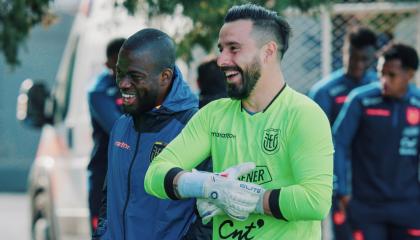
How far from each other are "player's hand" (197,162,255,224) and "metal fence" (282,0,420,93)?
7347 mm

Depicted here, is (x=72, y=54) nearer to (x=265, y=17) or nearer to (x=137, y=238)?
(x=137, y=238)

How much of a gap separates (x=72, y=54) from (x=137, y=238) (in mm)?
5337

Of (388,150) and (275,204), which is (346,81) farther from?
(275,204)

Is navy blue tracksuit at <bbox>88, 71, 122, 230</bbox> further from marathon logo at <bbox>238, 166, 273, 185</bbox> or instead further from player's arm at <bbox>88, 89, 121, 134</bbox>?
marathon logo at <bbox>238, 166, 273, 185</bbox>

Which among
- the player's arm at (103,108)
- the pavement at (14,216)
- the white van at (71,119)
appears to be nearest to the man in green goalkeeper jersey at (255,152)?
the player's arm at (103,108)

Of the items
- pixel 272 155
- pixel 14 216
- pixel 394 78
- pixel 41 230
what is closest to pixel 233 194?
pixel 272 155

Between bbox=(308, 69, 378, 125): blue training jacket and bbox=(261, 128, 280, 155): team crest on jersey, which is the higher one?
bbox=(261, 128, 280, 155): team crest on jersey

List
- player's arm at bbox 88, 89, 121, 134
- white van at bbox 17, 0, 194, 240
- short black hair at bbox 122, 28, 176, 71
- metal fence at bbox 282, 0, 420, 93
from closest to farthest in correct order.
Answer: short black hair at bbox 122, 28, 176, 71 < player's arm at bbox 88, 89, 121, 134 < white van at bbox 17, 0, 194, 240 < metal fence at bbox 282, 0, 420, 93

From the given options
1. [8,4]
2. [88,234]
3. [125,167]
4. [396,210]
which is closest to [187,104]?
[125,167]

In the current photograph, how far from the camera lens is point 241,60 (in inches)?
175

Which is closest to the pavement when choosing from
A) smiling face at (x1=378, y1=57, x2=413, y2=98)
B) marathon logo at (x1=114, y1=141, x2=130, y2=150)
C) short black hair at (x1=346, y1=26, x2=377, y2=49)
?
short black hair at (x1=346, y1=26, x2=377, y2=49)

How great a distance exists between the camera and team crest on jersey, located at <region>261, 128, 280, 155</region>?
4.30 meters

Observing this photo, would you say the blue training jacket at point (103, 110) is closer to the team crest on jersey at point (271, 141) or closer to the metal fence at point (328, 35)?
the team crest on jersey at point (271, 141)

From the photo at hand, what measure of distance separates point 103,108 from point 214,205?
3.90 metres
